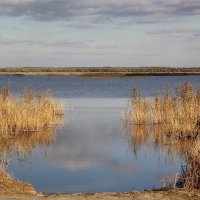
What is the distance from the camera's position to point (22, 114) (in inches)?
699

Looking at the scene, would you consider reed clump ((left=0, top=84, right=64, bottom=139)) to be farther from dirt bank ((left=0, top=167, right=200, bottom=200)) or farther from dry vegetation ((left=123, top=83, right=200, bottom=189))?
dirt bank ((left=0, top=167, right=200, bottom=200))

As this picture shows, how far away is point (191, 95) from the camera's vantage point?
56.9ft

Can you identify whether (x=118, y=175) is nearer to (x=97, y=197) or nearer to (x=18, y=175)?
(x=18, y=175)

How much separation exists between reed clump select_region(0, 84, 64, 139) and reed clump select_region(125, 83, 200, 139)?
10.7ft

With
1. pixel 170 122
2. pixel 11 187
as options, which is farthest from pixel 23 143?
pixel 11 187

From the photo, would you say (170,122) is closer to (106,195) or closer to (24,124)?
(24,124)

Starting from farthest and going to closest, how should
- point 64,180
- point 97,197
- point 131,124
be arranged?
point 131,124 → point 64,180 → point 97,197

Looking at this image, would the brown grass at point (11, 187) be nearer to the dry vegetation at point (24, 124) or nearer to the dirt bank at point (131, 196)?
the dirt bank at point (131, 196)

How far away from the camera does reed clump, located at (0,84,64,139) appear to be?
55.9 ft

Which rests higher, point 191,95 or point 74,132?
point 191,95

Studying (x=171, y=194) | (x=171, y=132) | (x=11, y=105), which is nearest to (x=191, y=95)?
(x=171, y=132)

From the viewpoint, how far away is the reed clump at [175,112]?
16.6 meters

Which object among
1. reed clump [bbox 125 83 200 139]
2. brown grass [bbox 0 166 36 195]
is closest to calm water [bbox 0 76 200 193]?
reed clump [bbox 125 83 200 139]

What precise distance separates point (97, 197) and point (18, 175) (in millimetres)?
4171
